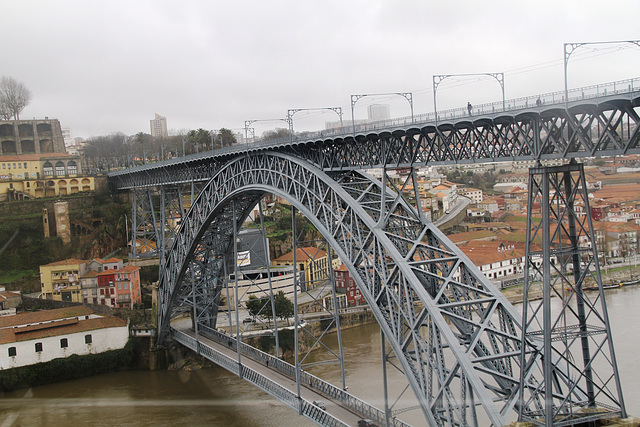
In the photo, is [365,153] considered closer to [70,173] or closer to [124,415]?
[124,415]

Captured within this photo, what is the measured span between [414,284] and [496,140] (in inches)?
98.4

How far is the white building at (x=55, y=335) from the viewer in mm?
21062

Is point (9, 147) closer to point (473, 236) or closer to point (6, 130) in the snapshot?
point (6, 130)

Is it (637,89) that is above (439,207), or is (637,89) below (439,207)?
above

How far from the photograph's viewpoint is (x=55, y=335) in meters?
21.8

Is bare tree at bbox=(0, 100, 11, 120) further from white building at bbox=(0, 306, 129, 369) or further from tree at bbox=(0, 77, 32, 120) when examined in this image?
white building at bbox=(0, 306, 129, 369)

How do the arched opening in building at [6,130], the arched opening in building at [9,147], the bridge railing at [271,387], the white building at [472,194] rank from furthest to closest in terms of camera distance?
the white building at [472,194] < the arched opening in building at [6,130] < the arched opening in building at [9,147] < the bridge railing at [271,387]

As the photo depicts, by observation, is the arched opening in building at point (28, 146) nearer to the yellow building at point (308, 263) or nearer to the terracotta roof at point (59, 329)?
the yellow building at point (308, 263)

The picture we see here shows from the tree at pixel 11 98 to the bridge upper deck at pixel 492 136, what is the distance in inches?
1388

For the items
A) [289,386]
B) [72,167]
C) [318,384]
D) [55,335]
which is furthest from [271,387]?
[72,167]

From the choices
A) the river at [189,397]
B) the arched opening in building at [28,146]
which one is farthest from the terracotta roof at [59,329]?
the arched opening in building at [28,146]

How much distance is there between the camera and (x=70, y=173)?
133ft

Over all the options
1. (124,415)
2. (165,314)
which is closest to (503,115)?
(124,415)

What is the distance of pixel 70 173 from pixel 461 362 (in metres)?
36.3
